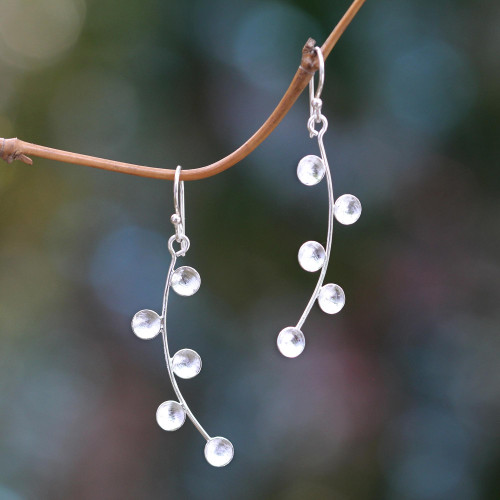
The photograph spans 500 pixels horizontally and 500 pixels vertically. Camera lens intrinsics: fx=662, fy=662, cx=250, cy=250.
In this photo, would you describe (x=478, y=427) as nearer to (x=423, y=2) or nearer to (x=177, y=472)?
(x=177, y=472)

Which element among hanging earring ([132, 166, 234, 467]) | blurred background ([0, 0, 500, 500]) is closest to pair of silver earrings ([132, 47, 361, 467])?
hanging earring ([132, 166, 234, 467])

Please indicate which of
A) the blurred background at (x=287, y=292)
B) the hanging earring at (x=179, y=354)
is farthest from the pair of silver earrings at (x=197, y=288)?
the blurred background at (x=287, y=292)

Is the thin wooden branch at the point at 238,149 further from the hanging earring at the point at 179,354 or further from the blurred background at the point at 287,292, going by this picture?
the blurred background at the point at 287,292

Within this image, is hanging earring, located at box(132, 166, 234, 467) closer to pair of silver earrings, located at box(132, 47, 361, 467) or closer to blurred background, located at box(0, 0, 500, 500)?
pair of silver earrings, located at box(132, 47, 361, 467)

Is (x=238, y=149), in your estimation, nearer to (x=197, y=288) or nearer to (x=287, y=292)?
(x=197, y=288)

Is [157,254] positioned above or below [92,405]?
above

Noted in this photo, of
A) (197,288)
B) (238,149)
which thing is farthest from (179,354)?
(238,149)

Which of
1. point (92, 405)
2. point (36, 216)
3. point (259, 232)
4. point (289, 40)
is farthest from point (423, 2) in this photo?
point (92, 405)
